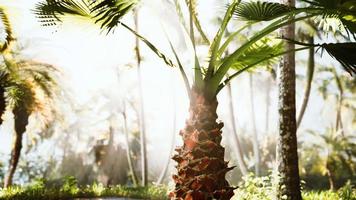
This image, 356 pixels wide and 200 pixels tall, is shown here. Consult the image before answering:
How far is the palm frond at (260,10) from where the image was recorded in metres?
5.21

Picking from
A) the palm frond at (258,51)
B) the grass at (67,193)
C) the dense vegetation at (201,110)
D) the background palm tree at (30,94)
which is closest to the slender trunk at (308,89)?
the dense vegetation at (201,110)

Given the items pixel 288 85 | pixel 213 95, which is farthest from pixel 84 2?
pixel 288 85

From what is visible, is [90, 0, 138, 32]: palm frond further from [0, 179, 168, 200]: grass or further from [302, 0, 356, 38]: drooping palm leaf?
[0, 179, 168, 200]: grass

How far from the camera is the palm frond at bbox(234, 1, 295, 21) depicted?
5211 mm

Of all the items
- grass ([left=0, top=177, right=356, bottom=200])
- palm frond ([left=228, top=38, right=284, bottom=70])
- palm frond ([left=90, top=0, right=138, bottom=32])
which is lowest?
grass ([left=0, top=177, right=356, bottom=200])

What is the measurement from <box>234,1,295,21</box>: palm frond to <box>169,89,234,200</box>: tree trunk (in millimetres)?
1224

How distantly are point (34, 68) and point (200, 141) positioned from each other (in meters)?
13.8

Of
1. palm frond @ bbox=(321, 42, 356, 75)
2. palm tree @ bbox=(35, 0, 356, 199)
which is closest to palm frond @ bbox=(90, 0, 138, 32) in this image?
palm tree @ bbox=(35, 0, 356, 199)

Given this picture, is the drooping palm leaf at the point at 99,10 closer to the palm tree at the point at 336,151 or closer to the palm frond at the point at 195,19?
the palm frond at the point at 195,19

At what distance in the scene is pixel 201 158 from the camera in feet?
15.9

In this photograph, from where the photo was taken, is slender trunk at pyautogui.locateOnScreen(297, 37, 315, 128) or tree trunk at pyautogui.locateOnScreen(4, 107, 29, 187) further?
slender trunk at pyautogui.locateOnScreen(297, 37, 315, 128)

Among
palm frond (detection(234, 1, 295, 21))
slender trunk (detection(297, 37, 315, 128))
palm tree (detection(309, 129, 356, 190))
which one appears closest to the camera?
palm frond (detection(234, 1, 295, 21))

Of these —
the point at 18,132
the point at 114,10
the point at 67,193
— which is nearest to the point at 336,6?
the point at 114,10

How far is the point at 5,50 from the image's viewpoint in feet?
47.8
